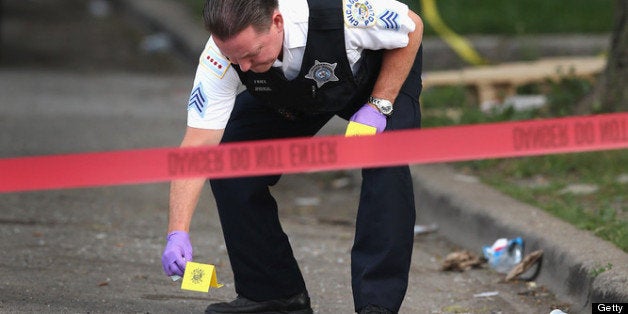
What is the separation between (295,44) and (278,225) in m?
0.74

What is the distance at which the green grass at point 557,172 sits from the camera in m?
5.25

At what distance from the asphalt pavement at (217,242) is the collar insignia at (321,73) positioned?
102 cm

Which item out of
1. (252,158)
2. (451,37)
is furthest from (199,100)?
(451,37)

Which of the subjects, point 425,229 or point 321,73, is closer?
point 321,73

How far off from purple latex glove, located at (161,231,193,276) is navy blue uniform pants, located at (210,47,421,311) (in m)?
0.33

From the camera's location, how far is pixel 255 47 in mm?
3580

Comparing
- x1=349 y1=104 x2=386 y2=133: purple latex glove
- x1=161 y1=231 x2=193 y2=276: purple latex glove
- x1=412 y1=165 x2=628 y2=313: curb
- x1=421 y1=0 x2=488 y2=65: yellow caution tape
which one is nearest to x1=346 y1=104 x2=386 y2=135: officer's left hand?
x1=349 y1=104 x2=386 y2=133: purple latex glove

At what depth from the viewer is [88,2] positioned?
15359 millimetres

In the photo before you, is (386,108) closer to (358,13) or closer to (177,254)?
(358,13)

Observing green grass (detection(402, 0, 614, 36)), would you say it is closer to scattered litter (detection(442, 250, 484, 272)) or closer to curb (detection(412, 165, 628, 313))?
curb (detection(412, 165, 628, 313))

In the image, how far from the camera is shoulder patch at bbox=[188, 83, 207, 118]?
3.83 meters

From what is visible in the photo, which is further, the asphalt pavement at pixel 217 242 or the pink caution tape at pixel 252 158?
the asphalt pavement at pixel 217 242

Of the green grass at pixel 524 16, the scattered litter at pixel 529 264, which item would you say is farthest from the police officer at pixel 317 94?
the green grass at pixel 524 16

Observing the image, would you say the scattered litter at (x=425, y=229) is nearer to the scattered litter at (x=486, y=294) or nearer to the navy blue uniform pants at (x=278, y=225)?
the scattered litter at (x=486, y=294)
